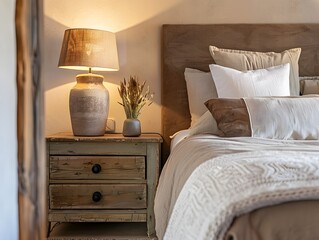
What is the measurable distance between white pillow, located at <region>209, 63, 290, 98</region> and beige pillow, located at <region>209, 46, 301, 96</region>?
0.41 feet

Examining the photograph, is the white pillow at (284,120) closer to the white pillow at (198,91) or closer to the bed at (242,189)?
the bed at (242,189)

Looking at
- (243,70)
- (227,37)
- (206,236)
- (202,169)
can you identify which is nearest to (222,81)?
(243,70)

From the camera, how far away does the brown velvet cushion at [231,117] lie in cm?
194

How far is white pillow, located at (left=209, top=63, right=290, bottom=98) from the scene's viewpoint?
2270mm

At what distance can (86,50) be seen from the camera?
2393 mm

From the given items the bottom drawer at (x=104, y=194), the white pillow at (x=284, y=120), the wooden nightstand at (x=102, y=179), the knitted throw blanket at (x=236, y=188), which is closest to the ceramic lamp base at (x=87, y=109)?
the wooden nightstand at (x=102, y=179)

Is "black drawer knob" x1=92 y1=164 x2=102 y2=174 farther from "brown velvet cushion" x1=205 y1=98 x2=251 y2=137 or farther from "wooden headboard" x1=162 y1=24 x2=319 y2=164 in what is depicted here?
"brown velvet cushion" x1=205 y1=98 x2=251 y2=137

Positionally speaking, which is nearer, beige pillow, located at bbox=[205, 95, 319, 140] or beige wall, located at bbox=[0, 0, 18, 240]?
beige wall, located at bbox=[0, 0, 18, 240]

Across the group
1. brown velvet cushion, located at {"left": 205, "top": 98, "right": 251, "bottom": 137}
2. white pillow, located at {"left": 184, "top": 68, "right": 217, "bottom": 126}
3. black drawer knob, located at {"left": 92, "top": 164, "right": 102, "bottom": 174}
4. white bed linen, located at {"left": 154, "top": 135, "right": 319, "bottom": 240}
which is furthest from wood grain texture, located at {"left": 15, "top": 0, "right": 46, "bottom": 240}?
white pillow, located at {"left": 184, "top": 68, "right": 217, "bottom": 126}

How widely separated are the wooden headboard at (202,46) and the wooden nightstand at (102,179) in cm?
44

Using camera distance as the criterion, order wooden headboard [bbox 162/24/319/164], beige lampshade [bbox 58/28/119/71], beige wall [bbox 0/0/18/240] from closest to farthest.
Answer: beige wall [bbox 0/0/18/240]
beige lampshade [bbox 58/28/119/71]
wooden headboard [bbox 162/24/319/164]

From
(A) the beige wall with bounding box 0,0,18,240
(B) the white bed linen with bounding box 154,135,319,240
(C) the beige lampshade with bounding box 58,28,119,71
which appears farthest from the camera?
(C) the beige lampshade with bounding box 58,28,119,71

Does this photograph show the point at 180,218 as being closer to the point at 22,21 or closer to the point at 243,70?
the point at 22,21

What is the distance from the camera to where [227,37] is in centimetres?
269
